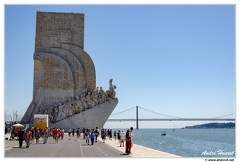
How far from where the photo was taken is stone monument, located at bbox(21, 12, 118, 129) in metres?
27.7

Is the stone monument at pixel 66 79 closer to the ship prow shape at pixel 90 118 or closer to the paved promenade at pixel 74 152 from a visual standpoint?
the ship prow shape at pixel 90 118

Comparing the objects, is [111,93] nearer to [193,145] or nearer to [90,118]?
[90,118]

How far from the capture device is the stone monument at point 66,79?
90.8ft

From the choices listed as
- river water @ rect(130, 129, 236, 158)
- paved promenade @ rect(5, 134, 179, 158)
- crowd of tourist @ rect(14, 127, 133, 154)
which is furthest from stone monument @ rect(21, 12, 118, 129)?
paved promenade @ rect(5, 134, 179, 158)

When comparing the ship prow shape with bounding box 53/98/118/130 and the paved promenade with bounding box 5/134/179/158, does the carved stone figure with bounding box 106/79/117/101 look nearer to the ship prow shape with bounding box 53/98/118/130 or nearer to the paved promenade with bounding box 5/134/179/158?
the ship prow shape with bounding box 53/98/118/130

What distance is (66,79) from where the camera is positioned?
2903 cm

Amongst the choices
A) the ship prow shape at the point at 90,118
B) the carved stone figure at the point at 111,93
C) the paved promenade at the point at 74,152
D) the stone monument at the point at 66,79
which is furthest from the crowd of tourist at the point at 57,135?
the carved stone figure at the point at 111,93

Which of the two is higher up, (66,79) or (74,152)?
(66,79)

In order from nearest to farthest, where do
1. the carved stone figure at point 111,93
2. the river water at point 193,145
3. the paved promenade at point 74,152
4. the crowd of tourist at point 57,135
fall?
the paved promenade at point 74,152 → the river water at point 193,145 → the crowd of tourist at point 57,135 → the carved stone figure at point 111,93

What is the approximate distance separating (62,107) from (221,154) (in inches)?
767

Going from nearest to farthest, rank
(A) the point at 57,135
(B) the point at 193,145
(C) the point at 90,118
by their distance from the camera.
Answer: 1. (A) the point at 57,135
2. (C) the point at 90,118
3. (B) the point at 193,145

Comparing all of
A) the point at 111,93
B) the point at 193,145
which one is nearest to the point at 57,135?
the point at 111,93

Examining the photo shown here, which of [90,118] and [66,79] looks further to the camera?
[66,79]

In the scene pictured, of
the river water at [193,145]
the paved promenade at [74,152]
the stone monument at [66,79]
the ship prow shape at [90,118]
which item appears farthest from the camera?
the stone monument at [66,79]
